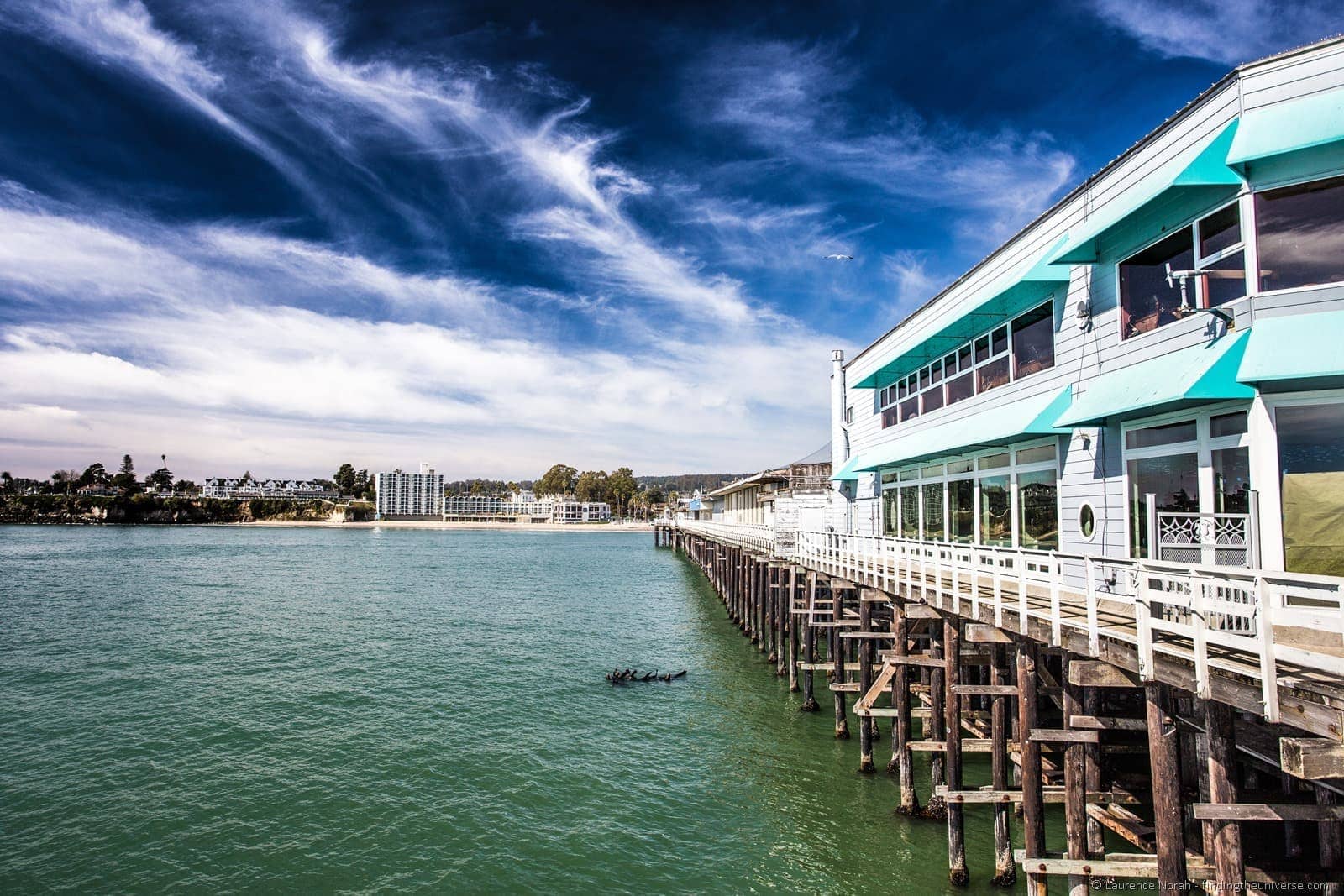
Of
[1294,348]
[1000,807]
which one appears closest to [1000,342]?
[1294,348]

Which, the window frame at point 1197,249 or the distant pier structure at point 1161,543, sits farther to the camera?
the window frame at point 1197,249

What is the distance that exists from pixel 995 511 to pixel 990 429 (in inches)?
76.0

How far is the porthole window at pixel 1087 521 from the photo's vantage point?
37.8 feet

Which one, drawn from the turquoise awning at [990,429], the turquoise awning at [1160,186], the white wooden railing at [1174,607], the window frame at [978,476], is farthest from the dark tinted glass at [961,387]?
the white wooden railing at [1174,607]

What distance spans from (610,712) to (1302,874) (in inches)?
533

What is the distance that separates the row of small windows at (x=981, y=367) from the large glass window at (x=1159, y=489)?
3.43m

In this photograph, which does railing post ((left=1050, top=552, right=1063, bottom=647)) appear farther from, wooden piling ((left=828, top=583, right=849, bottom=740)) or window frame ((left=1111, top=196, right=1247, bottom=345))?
wooden piling ((left=828, top=583, right=849, bottom=740))

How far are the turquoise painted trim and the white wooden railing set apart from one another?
2255 mm

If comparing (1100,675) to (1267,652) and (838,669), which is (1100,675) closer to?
(1267,652)

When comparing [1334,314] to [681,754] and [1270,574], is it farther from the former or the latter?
[681,754]

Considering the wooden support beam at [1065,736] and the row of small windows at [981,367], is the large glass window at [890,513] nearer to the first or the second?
the row of small windows at [981,367]

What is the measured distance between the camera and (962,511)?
16.8 m

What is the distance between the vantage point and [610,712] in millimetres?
17406

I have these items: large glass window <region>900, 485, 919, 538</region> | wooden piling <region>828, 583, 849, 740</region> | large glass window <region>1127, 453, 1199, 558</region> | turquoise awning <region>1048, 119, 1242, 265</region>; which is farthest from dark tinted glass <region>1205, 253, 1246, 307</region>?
large glass window <region>900, 485, 919, 538</region>
